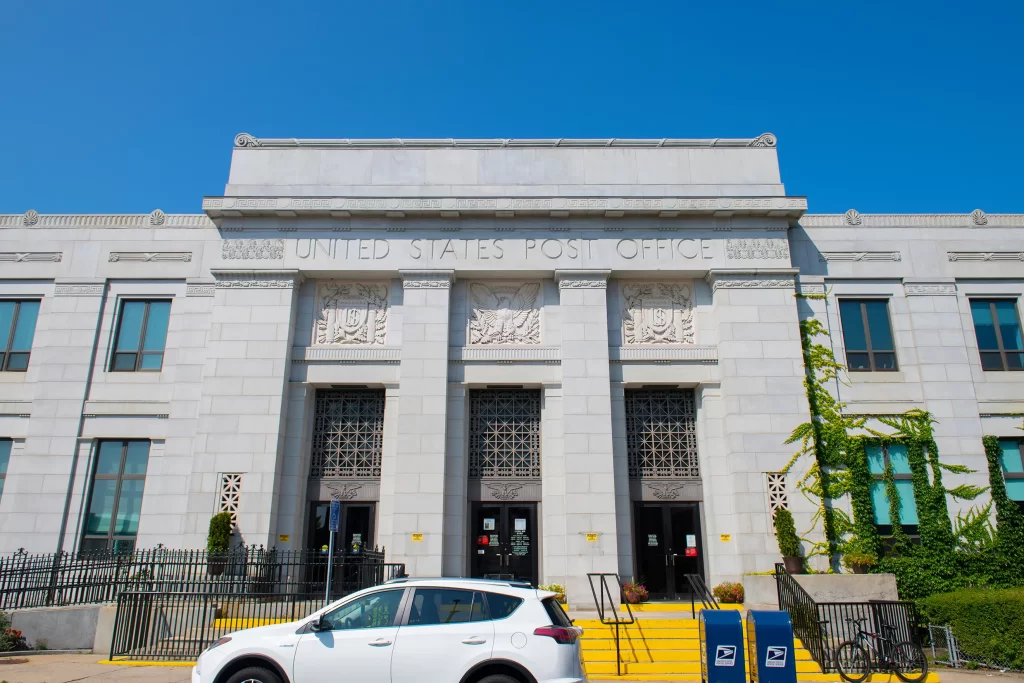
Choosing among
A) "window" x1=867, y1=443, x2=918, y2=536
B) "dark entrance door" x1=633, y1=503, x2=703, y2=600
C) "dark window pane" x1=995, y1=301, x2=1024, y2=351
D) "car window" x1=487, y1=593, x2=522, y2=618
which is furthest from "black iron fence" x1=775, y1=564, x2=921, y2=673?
"dark window pane" x1=995, y1=301, x2=1024, y2=351

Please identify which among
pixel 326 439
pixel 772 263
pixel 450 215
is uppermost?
pixel 450 215

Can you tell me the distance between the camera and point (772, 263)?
21500 millimetres

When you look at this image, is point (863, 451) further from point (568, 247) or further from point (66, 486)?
point (66, 486)

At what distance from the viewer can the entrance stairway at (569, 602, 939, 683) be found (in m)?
13.5

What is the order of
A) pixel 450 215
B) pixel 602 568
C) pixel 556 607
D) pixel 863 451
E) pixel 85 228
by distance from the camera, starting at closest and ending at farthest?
pixel 556 607
pixel 602 568
pixel 863 451
pixel 450 215
pixel 85 228

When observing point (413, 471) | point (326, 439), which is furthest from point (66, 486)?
point (413, 471)

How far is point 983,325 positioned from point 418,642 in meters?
21.5

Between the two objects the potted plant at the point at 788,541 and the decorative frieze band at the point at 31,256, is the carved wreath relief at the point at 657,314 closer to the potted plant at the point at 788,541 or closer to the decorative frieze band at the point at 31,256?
the potted plant at the point at 788,541

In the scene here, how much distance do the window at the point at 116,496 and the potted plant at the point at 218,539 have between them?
3395mm

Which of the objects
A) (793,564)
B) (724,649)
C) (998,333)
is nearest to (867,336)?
(998,333)

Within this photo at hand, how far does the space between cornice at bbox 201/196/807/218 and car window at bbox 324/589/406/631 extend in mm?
14394

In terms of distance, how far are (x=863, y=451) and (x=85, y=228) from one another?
24932 mm

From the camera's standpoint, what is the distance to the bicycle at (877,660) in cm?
1317

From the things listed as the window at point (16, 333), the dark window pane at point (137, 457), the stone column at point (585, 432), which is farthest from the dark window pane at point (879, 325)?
the window at point (16, 333)
